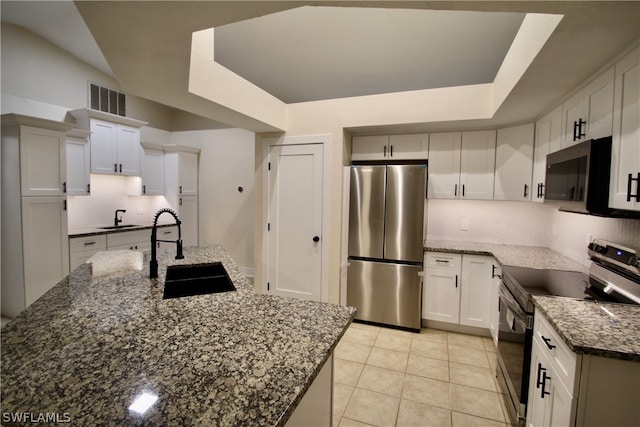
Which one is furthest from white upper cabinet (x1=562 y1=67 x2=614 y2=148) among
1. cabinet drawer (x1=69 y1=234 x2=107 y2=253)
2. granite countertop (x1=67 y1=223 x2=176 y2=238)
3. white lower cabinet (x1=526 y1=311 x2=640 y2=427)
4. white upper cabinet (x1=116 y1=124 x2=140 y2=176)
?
white upper cabinet (x1=116 y1=124 x2=140 y2=176)

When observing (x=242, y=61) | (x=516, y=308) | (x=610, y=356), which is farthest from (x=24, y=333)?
(x=242, y=61)

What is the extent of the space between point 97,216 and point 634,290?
5.95 meters

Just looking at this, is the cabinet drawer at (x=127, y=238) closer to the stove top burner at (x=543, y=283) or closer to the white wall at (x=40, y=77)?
the white wall at (x=40, y=77)

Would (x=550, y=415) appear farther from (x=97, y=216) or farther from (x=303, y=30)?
(x=97, y=216)

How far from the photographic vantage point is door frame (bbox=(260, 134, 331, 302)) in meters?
3.38

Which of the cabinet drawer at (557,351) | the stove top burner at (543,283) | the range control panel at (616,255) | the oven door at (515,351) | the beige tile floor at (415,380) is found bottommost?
the beige tile floor at (415,380)

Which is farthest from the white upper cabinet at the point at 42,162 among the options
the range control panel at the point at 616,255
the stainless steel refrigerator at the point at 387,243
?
the range control panel at the point at 616,255

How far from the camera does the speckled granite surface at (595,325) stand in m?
1.13

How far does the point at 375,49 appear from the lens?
3057 mm

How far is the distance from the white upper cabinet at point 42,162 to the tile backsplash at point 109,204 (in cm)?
87

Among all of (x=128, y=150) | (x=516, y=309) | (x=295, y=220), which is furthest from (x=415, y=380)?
(x=128, y=150)

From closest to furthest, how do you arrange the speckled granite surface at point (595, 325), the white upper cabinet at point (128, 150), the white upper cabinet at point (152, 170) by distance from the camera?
1. the speckled granite surface at point (595, 325)
2. the white upper cabinet at point (128, 150)
3. the white upper cabinet at point (152, 170)

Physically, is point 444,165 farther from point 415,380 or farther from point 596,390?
point 596,390

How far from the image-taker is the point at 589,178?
5.40 ft
